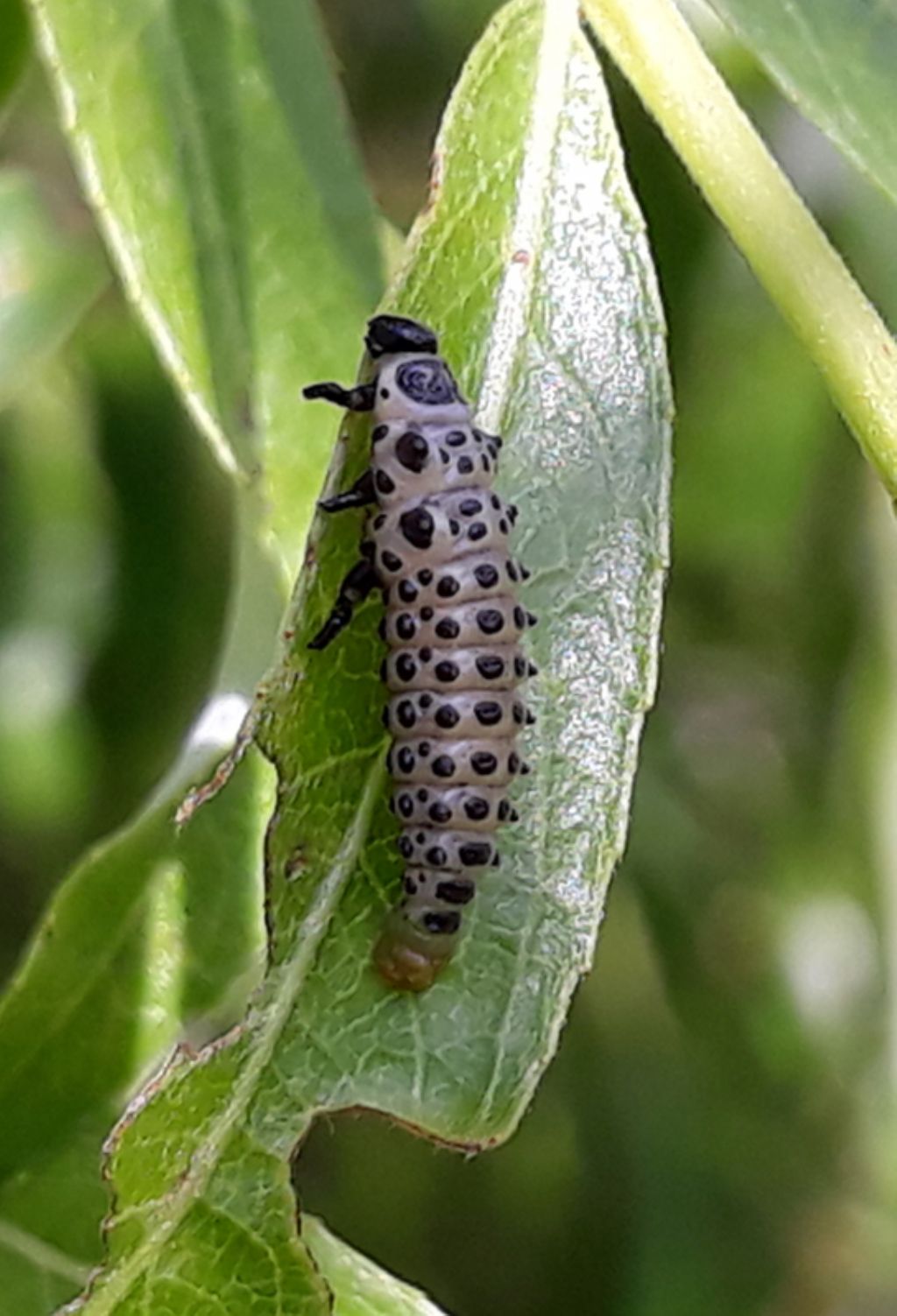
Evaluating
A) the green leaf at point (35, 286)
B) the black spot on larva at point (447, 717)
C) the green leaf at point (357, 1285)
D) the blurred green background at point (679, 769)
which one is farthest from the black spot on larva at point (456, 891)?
the blurred green background at point (679, 769)

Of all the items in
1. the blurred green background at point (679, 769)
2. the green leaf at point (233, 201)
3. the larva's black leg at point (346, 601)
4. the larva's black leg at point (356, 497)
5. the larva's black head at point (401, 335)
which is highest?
the green leaf at point (233, 201)

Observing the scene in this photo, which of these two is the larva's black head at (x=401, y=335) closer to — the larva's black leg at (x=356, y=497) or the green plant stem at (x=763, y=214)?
the larva's black leg at (x=356, y=497)

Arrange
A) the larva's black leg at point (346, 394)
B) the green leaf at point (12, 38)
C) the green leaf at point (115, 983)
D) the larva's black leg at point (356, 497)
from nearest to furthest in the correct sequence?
the larva's black leg at point (356, 497) < the larva's black leg at point (346, 394) < the green leaf at point (115, 983) < the green leaf at point (12, 38)

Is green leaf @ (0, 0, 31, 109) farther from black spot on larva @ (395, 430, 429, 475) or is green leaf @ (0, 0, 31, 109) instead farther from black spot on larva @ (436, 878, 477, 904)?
black spot on larva @ (436, 878, 477, 904)

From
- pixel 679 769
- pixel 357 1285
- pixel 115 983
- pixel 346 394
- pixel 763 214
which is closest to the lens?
pixel 763 214

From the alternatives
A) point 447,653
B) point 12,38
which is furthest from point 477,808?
point 12,38

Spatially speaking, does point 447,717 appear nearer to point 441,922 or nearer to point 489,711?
point 489,711

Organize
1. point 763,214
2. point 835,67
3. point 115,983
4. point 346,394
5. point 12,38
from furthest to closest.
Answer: point 12,38 < point 115,983 < point 346,394 < point 835,67 < point 763,214
